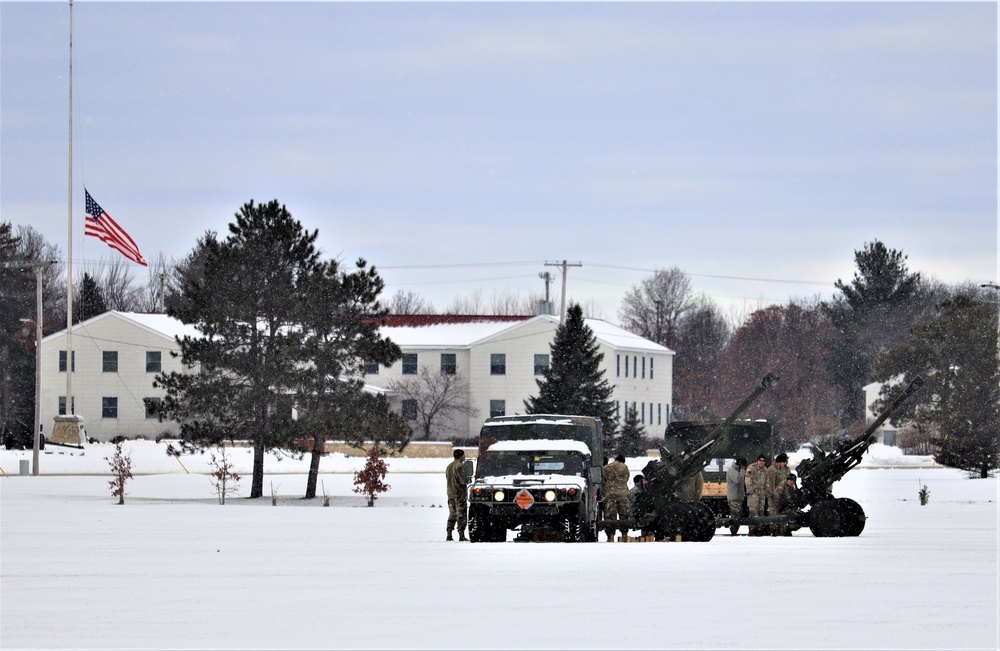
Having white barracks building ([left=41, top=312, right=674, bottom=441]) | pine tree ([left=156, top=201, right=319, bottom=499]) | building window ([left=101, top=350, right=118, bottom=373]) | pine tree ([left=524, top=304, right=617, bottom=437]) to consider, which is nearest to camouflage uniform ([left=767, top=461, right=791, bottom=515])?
pine tree ([left=156, top=201, right=319, bottom=499])

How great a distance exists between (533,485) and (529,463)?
1.32 meters

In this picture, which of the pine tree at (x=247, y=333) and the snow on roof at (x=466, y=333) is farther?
the snow on roof at (x=466, y=333)

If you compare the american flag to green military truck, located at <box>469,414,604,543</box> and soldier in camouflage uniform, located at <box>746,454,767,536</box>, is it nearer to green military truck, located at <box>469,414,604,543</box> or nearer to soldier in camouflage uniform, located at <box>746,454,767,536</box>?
green military truck, located at <box>469,414,604,543</box>

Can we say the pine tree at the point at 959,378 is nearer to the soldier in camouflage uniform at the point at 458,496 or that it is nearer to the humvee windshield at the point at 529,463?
the humvee windshield at the point at 529,463

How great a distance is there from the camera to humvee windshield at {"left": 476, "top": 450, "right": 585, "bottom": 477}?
25625mm

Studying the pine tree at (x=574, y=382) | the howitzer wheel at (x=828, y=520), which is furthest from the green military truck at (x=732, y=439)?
the pine tree at (x=574, y=382)

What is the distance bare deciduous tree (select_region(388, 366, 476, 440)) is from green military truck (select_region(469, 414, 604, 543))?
53780mm

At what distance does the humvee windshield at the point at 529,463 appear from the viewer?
2562cm

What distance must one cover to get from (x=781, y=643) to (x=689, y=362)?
352 feet

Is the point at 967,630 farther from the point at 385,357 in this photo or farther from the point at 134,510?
the point at 385,357

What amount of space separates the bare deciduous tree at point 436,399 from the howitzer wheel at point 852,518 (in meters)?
56.8

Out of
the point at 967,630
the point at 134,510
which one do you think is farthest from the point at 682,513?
the point at 134,510

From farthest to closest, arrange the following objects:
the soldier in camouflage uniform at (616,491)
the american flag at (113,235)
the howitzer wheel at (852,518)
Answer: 1. the american flag at (113,235)
2. the soldier in camouflage uniform at (616,491)
3. the howitzer wheel at (852,518)

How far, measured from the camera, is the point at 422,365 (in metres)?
83.9
